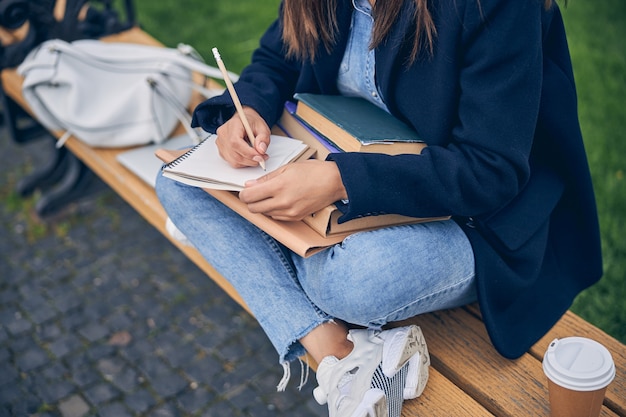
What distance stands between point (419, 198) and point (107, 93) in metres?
1.73

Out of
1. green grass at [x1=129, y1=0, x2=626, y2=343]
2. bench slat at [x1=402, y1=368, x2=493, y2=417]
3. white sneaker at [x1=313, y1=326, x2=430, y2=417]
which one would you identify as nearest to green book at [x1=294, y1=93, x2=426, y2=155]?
white sneaker at [x1=313, y1=326, x2=430, y2=417]

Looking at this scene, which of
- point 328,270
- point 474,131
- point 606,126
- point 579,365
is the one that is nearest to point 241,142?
point 328,270

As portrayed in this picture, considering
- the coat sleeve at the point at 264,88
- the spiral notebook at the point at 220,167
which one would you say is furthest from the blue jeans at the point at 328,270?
the coat sleeve at the point at 264,88

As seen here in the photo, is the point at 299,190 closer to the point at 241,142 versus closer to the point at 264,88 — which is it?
the point at 241,142

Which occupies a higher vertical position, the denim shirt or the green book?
the denim shirt

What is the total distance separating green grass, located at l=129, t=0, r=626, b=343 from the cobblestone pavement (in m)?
1.28

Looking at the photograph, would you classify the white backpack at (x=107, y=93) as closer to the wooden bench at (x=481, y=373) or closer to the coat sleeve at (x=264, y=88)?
the coat sleeve at (x=264, y=88)

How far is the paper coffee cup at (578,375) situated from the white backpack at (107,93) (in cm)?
174

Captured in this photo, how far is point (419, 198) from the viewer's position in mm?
1770

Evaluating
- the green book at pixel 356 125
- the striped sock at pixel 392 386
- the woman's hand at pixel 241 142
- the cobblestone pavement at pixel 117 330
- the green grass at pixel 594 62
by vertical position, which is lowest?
the cobblestone pavement at pixel 117 330

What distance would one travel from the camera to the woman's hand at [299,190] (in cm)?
176

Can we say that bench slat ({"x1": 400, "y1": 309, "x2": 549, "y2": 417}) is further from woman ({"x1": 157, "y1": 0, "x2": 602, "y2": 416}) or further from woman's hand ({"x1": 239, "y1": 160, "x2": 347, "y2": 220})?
woman's hand ({"x1": 239, "y1": 160, "x2": 347, "y2": 220})

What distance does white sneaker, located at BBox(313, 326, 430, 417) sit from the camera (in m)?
1.71

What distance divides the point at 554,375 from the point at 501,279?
36cm
